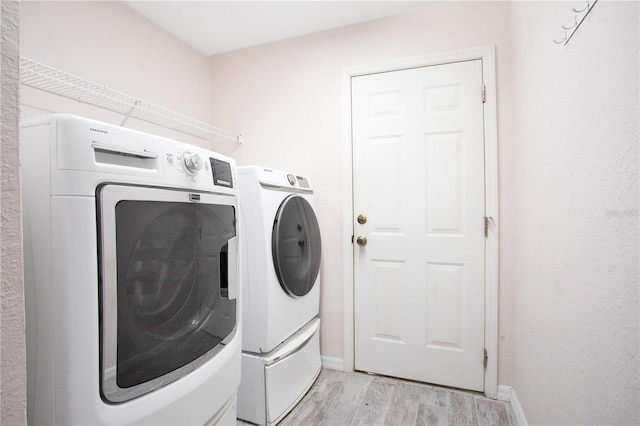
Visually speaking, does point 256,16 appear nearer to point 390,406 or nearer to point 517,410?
point 390,406

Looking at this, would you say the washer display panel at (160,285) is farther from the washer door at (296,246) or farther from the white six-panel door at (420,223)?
the white six-panel door at (420,223)

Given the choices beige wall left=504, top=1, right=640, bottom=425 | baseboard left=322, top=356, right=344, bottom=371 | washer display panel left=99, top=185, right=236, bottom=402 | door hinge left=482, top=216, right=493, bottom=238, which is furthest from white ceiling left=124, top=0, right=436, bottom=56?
baseboard left=322, top=356, right=344, bottom=371

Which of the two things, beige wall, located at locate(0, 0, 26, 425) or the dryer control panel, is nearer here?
beige wall, located at locate(0, 0, 26, 425)

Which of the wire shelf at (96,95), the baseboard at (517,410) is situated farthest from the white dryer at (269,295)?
the baseboard at (517,410)

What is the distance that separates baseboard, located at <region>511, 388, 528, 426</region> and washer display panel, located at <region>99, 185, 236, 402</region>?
154cm

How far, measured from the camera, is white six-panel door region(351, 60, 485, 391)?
189 cm

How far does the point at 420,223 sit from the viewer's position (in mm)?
1992

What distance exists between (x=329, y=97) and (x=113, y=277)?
1852 millimetres

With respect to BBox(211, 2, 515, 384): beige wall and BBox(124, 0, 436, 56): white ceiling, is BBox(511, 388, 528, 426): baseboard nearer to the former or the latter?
BBox(211, 2, 515, 384): beige wall

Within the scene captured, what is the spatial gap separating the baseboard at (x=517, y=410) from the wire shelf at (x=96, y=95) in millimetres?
2548

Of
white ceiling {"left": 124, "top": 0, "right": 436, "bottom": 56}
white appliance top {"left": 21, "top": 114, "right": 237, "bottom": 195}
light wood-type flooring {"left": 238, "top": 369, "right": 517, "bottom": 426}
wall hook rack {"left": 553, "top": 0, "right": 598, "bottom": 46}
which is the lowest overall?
light wood-type flooring {"left": 238, "top": 369, "right": 517, "bottom": 426}

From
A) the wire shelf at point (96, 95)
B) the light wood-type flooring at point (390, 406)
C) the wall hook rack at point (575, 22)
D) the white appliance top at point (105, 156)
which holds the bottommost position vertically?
the light wood-type flooring at point (390, 406)


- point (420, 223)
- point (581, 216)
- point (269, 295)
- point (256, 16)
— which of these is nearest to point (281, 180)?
point (269, 295)

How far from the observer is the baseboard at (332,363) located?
2.16 meters
